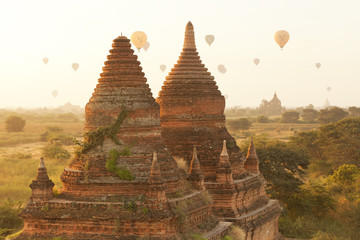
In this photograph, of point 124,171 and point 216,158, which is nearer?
point 124,171

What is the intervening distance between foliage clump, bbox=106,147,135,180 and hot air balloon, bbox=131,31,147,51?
31968mm

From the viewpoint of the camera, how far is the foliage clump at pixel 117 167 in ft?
43.0

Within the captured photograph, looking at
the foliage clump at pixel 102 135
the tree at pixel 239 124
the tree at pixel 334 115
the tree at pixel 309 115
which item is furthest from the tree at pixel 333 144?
the tree at pixel 309 115

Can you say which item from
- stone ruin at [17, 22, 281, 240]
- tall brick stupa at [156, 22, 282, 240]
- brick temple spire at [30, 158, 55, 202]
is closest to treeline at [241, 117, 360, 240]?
tall brick stupa at [156, 22, 282, 240]

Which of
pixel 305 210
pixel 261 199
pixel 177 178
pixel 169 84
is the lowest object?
pixel 305 210

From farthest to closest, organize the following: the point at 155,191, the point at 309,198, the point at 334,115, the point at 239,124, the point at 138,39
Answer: the point at 334,115 < the point at 239,124 < the point at 138,39 < the point at 309,198 < the point at 155,191

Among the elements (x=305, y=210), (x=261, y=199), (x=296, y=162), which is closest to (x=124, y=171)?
(x=261, y=199)

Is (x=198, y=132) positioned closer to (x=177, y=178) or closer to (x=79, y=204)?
(x=177, y=178)

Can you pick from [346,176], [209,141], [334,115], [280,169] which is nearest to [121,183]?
[209,141]

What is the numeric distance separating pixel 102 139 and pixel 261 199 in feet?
25.6

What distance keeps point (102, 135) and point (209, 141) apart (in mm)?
5344

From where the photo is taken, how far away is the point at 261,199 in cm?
1961

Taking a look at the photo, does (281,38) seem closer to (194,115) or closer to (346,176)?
(346,176)

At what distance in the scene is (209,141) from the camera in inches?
720
